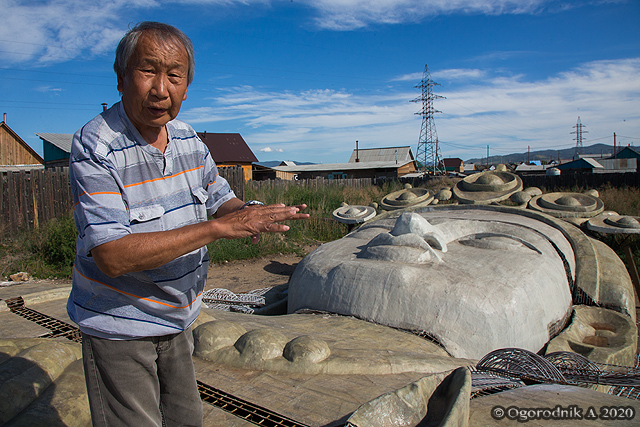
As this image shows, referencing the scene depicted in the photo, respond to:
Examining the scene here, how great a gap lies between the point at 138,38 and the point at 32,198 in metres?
8.64

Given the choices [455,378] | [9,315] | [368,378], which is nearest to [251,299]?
[9,315]

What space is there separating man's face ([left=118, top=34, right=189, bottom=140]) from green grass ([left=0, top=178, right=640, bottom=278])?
7.00m

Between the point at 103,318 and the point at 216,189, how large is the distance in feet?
2.11

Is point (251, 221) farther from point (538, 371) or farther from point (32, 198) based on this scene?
point (32, 198)

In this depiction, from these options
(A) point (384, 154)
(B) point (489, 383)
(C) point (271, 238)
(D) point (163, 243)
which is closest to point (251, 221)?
(D) point (163, 243)

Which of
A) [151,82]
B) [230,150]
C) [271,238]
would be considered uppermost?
[230,150]

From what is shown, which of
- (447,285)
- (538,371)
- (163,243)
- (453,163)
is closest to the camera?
(163,243)

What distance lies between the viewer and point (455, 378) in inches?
74.4

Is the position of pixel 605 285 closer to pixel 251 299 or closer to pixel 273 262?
pixel 251 299

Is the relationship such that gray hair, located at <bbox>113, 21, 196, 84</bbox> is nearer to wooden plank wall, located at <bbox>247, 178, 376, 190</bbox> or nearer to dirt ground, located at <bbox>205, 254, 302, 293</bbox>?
dirt ground, located at <bbox>205, 254, 302, 293</bbox>

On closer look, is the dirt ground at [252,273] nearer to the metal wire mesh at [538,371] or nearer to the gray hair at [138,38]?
the metal wire mesh at [538,371]

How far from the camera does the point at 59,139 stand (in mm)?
18266

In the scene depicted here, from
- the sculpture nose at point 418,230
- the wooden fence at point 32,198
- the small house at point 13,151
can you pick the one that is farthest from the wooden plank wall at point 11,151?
→ the sculpture nose at point 418,230

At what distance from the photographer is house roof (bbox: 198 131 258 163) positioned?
23156 millimetres
